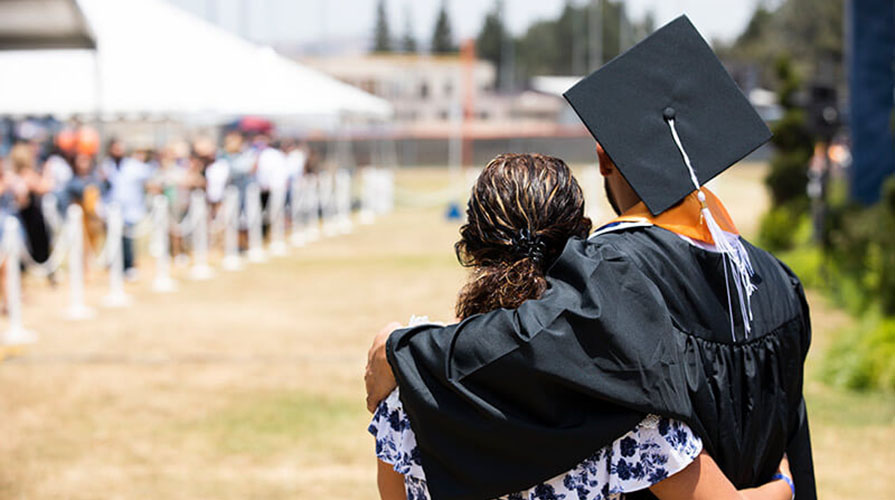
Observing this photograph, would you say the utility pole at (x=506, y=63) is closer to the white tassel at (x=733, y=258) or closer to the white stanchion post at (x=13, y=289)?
the white stanchion post at (x=13, y=289)

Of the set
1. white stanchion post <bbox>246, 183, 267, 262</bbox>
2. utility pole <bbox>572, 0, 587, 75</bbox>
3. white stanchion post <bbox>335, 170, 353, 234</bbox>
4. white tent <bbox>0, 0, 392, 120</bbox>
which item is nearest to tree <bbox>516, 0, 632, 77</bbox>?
utility pole <bbox>572, 0, 587, 75</bbox>

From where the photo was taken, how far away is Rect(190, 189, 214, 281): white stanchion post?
14.8m

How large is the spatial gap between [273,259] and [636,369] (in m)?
15.3

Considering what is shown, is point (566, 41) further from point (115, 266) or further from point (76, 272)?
point (76, 272)

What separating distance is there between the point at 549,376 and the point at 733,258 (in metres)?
0.52

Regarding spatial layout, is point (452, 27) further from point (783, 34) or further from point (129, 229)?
point (129, 229)

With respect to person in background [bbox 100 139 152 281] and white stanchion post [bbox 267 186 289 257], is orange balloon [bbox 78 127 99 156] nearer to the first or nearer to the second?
person in background [bbox 100 139 152 281]

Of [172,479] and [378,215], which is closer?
[172,479]

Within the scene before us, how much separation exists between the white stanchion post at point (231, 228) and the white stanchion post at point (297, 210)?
2719 millimetres

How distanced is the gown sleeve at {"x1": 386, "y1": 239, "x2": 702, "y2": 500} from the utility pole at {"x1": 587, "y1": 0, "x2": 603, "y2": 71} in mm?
65065

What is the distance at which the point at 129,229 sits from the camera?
1431 centimetres

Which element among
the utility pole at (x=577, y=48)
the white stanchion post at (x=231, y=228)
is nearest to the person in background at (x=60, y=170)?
the white stanchion post at (x=231, y=228)

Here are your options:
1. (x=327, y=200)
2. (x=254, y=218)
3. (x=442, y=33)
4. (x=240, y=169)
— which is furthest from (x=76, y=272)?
(x=442, y=33)

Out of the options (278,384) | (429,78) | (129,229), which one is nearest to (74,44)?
(278,384)
